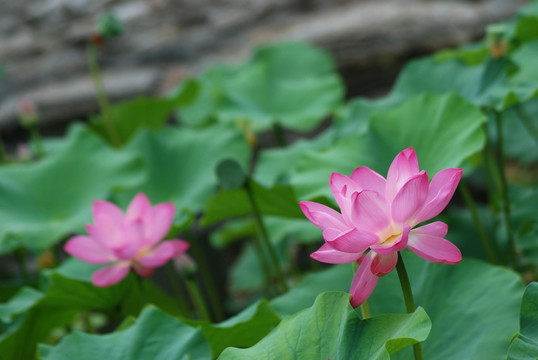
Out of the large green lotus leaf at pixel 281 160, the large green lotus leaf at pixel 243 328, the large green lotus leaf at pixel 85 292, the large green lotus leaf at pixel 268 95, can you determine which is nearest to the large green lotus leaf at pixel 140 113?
the large green lotus leaf at pixel 268 95

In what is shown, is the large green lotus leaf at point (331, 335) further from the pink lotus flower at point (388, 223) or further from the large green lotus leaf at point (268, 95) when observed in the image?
the large green lotus leaf at point (268, 95)

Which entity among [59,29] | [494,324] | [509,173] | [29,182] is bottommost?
[509,173]

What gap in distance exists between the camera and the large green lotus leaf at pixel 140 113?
6.35ft

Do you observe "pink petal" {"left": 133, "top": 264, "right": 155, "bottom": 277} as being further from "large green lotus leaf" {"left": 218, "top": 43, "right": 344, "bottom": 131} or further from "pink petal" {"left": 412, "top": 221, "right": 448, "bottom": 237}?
"large green lotus leaf" {"left": 218, "top": 43, "right": 344, "bottom": 131}

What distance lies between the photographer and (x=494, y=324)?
0.78 metres

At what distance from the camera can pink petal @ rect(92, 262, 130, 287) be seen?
958mm

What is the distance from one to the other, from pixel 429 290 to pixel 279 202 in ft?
1.10

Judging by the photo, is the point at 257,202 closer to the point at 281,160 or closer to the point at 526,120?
the point at 281,160

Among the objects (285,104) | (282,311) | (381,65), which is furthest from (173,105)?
(282,311)

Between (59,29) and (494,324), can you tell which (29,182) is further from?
(59,29)

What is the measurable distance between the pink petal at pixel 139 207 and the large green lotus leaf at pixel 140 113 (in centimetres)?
94

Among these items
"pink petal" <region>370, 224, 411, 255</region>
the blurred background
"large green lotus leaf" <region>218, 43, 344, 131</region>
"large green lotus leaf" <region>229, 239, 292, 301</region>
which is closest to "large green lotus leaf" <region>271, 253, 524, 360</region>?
"pink petal" <region>370, 224, 411, 255</region>

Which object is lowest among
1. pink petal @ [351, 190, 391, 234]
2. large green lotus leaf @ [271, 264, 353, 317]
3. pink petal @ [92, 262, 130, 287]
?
large green lotus leaf @ [271, 264, 353, 317]

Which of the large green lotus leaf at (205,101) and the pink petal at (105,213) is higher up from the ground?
the large green lotus leaf at (205,101)
